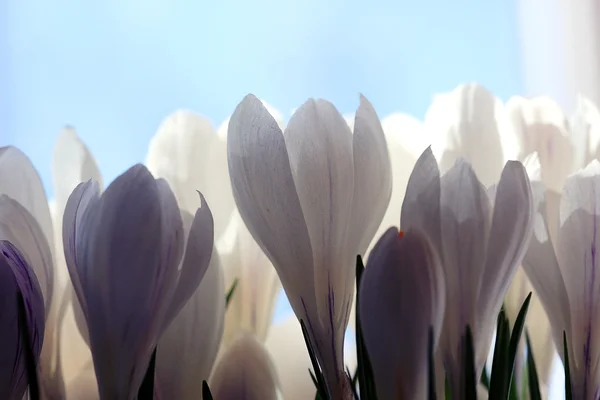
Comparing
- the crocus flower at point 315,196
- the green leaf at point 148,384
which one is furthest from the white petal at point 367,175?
the green leaf at point 148,384

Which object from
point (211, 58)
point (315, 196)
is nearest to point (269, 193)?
point (315, 196)

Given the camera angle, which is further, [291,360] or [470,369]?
[291,360]

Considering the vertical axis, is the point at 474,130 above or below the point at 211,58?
below

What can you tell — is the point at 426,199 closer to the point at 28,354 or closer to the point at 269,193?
the point at 269,193

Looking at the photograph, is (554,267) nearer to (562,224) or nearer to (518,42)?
(562,224)

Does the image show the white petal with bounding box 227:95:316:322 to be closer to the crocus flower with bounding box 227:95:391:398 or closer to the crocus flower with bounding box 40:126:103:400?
the crocus flower with bounding box 227:95:391:398

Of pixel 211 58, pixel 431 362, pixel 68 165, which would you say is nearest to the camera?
pixel 431 362

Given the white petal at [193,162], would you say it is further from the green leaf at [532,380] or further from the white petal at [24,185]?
the green leaf at [532,380]

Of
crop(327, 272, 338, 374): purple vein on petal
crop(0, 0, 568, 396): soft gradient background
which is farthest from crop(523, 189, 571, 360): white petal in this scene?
crop(0, 0, 568, 396): soft gradient background
